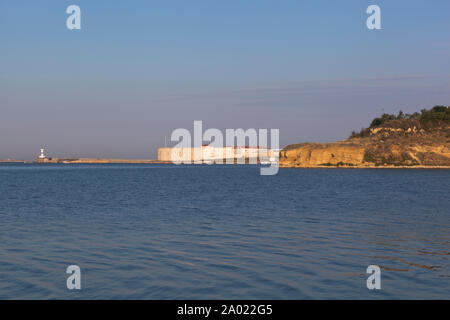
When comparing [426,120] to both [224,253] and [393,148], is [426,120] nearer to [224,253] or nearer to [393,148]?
[393,148]

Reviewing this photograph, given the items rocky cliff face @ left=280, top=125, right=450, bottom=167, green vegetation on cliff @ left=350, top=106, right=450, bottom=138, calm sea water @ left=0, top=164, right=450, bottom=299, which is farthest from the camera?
green vegetation on cliff @ left=350, top=106, right=450, bottom=138

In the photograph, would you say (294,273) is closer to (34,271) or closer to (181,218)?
(34,271)

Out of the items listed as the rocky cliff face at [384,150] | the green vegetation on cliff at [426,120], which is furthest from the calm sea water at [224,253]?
the green vegetation on cliff at [426,120]

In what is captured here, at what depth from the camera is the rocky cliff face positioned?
514 feet

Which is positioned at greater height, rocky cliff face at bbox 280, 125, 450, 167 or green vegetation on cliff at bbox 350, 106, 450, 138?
green vegetation on cliff at bbox 350, 106, 450, 138

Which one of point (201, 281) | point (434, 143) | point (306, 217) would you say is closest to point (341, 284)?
point (201, 281)

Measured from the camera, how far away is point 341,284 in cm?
1283

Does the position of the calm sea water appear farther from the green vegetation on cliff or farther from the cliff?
the green vegetation on cliff

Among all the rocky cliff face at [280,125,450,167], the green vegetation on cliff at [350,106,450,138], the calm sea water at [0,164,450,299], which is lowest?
the calm sea water at [0,164,450,299]

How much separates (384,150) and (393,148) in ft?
9.97

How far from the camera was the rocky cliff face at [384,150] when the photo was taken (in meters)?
157

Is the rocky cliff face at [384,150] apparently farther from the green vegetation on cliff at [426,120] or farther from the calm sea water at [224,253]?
the calm sea water at [224,253]

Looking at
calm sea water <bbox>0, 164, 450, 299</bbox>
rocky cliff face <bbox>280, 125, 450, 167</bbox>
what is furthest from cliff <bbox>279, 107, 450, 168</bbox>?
calm sea water <bbox>0, 164, 450, 299</bbox>
